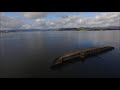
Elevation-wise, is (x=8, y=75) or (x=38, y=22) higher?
(x=38, y=22)
